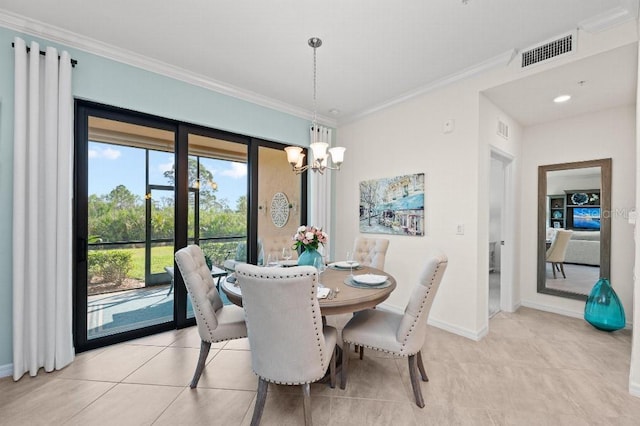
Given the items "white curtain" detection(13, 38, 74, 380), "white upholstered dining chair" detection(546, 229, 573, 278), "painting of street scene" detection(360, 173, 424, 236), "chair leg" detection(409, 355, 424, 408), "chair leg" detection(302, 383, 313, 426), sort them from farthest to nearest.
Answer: "white upholstered dining chair" detection(546, 229, 573, 278) → "painting of street scene" detection(360, 173, 424, 236) → "white curtain" detection(13, 38, 74, 380) → "chair leg" detection(409, 355, 424, 408) → "chair leg" detection(302, 383, 313, 426)

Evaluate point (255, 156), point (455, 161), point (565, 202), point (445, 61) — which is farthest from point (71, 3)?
point (565, 202)

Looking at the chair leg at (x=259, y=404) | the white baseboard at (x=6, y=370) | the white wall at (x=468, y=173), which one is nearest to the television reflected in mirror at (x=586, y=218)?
the white wall at (x=468, y=173)

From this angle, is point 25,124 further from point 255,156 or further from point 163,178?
point 255,156

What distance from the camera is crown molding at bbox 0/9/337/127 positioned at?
7.18 ft

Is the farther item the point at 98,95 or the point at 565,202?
the point at 565,202

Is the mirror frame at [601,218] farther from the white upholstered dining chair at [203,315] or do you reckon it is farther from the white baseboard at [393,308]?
the white upholstered dining chair at [203,315]

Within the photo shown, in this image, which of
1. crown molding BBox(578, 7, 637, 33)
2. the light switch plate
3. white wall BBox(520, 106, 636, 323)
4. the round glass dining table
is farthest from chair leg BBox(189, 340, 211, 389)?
white wall BBox(520, 106, 636, 323)

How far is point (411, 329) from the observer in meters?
1.84

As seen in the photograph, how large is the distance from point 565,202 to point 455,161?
65.7 inches

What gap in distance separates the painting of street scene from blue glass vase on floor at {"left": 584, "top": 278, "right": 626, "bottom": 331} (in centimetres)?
189

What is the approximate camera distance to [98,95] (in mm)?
2521

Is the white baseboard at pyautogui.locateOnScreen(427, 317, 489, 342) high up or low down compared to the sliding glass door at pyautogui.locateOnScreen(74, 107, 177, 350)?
down

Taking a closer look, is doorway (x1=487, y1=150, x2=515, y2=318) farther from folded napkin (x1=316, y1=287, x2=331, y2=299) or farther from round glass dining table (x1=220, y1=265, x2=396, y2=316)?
folded napkin (x1=316, y1=287, x2=331, y2=299)

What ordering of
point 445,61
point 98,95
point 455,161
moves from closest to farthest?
point 98,95, point 445,61, point 455,161
